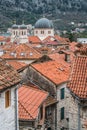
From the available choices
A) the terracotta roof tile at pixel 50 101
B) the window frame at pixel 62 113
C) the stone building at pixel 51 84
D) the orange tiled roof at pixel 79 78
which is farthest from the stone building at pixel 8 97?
the window frame at pixel 62 113

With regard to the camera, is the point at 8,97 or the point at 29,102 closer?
the point at 8,97

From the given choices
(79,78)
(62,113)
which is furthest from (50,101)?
(79,78)

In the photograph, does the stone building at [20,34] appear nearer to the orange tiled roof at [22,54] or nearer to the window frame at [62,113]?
the orange tiled roof at [22,54]

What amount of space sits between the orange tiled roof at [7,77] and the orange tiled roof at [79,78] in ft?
9.38

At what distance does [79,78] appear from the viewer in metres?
19.4

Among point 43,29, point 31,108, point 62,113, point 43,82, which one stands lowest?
point 62,113

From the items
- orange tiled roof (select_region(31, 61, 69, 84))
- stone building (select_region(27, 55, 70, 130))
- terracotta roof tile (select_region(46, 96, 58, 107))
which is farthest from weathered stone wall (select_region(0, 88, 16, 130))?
orange tiled roof (select_region(31, 61, 69, 84))

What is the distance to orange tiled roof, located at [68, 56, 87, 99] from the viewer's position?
61.5ft

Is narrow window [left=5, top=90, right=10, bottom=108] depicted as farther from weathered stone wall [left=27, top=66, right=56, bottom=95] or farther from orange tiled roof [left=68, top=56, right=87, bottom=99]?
weathered stone wall [left=27, top=66, right=56, bottom=95]

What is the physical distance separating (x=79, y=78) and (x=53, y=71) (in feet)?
58.6

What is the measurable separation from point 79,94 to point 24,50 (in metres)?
47.9

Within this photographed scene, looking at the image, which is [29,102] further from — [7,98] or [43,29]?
[43,29]

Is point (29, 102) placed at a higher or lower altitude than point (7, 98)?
lower

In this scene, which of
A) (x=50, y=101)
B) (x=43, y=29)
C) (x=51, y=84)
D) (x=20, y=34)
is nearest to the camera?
(x=50, y=101)
